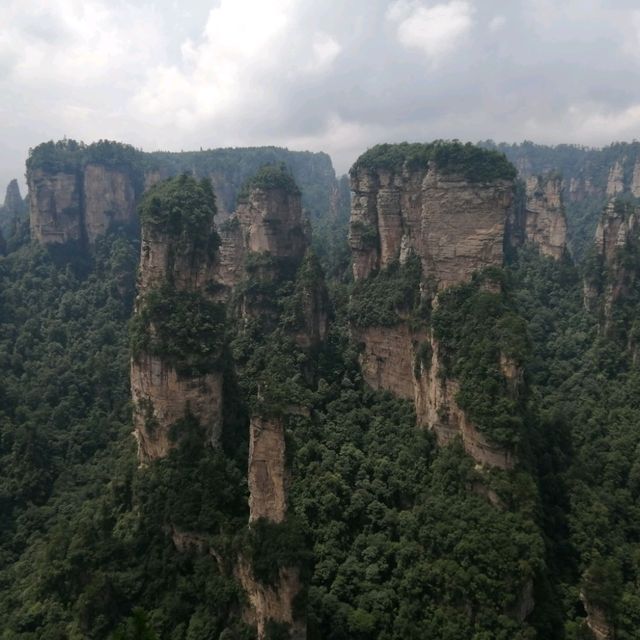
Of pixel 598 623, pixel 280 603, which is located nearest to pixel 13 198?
pixel 280 603

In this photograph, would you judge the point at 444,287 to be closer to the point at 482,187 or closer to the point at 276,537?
the point at 482,187

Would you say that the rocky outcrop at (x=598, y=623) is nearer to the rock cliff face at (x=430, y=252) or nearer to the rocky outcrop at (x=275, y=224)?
the rock cliff face at (x=430, y=252)

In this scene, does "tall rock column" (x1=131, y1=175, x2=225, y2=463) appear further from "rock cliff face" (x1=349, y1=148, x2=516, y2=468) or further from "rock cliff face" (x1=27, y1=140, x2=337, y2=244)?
"rock cliff face" (x1=27, y1=140, x2=337, y2=244)

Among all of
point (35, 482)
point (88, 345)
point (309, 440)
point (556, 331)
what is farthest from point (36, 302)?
point (556, 331)

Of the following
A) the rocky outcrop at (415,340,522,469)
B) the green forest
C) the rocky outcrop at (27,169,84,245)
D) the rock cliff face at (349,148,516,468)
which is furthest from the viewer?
the rocky outcrop at (27,169,84,245)

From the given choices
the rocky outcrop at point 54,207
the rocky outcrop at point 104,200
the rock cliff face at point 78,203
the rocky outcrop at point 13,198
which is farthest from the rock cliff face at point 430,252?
the rocky outcrop at point 13,198

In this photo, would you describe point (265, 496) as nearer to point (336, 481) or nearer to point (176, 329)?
point (336, 481)

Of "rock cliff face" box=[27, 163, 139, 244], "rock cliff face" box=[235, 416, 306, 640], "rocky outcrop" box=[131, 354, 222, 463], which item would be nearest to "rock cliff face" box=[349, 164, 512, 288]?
"rocky outcrop" box=[131, 354, 222, 463]
